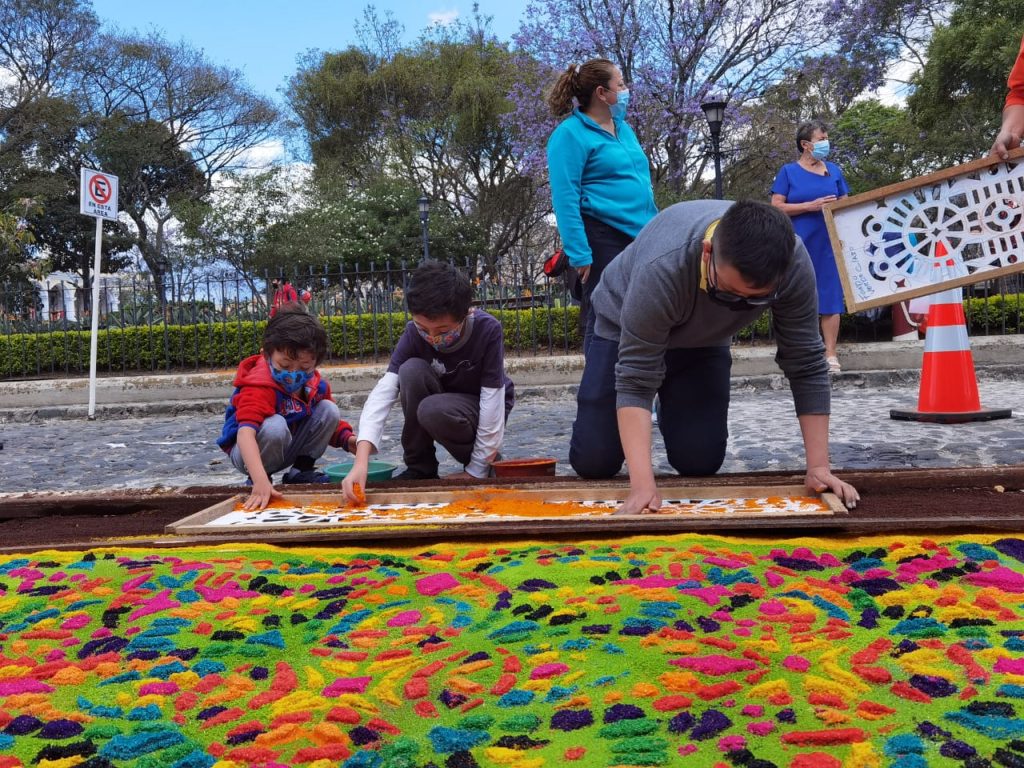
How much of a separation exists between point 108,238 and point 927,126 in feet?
84.4

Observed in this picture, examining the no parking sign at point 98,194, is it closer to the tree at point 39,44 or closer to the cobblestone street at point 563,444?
the cobblestone street at point 563,444

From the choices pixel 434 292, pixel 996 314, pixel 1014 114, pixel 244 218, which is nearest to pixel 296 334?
pixel 434 292


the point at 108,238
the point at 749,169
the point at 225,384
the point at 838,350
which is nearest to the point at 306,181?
the point at 108,238

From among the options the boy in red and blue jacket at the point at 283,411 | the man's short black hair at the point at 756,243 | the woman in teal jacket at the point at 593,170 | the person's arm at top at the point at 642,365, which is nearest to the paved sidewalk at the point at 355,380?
the woman in teal jacket at the point at 593,170

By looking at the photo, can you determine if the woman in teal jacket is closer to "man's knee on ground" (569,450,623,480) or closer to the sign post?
"man's knee on ground" (569,450,623,480)

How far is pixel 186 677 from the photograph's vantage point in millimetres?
1729

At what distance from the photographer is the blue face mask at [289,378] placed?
375 centimetres

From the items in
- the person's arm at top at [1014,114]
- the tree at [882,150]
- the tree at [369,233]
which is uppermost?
the tree at [882,150]

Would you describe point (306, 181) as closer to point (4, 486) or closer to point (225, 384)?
point (225, 384)

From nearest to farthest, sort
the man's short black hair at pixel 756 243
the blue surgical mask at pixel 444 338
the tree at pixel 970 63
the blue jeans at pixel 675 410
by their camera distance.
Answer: the man's short black hair at pixel 756 243
the blue jeans at pixel 675 410
the blue surgical mask at pixel 444 338
the tree at pixel 970 63

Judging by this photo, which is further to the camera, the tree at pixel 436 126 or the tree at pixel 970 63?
the tree at pixel 436 126

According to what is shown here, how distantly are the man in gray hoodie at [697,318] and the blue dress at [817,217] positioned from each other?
3795 mm

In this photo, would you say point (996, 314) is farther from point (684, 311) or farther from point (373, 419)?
point (373, 419)

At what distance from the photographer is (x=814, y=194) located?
677cm
